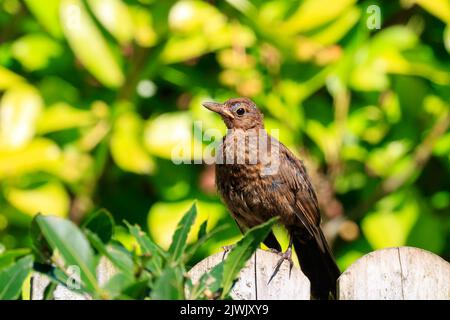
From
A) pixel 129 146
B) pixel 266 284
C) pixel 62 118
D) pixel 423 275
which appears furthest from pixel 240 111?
pixel 423 275

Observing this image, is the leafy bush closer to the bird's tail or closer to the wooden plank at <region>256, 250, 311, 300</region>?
the wooden plank at <region>256, 250, 311, 300</region>

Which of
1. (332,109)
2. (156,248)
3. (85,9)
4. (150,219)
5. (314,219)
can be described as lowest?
(156,248)

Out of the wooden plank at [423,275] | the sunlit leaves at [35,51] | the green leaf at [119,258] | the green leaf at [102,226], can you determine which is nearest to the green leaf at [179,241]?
the green leaf at [119,258]

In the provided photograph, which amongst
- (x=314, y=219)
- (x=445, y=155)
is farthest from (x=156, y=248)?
(x=445, y=155)

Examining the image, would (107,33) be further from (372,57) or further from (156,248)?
(156,248)

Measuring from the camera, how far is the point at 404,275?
259cm

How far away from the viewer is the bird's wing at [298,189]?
3.80 metres

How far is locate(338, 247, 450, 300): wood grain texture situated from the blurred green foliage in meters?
1.94

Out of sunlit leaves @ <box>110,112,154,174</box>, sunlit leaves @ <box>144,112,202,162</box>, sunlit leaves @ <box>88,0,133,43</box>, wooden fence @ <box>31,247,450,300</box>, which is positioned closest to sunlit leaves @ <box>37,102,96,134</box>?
sunlit leaves @ <box>110,112,154,174</box>

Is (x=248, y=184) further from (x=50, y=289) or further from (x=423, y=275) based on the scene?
(x=50, y=289)

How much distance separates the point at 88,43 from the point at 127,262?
2539 mm

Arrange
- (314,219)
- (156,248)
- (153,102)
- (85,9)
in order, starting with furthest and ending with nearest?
(153,102) → (85,9) → (314,219) → (156,248)

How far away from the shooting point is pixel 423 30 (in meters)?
4.94

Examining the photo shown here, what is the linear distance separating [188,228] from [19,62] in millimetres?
2890
